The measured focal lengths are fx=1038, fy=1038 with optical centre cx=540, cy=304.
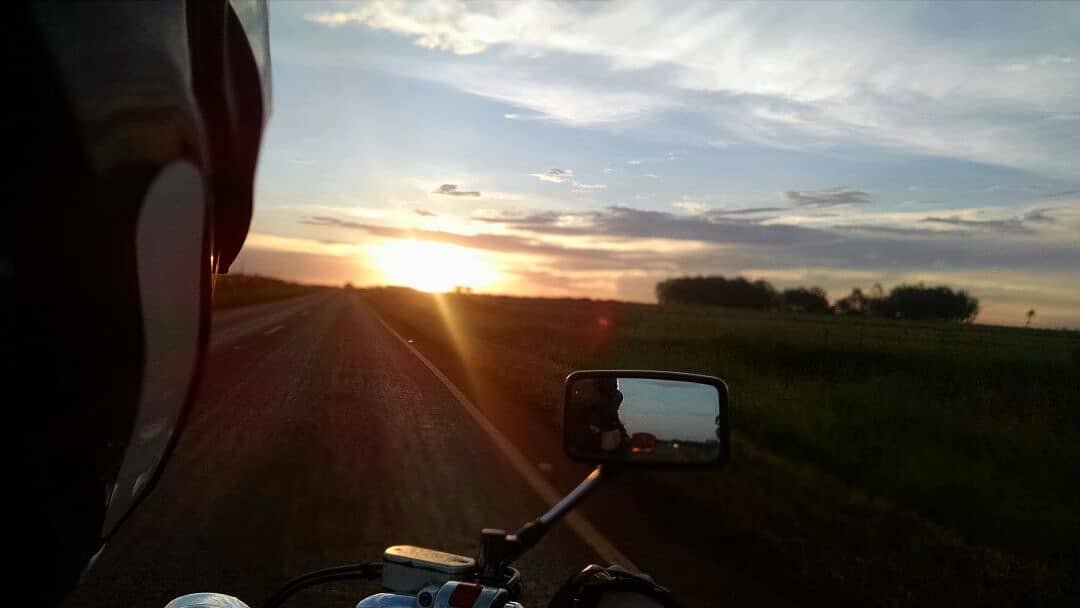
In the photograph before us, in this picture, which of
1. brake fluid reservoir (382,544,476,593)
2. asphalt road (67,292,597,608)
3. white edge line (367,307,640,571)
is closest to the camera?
brake fluid reservoir (382,544,476,593)

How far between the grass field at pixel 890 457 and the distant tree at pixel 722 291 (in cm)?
3491

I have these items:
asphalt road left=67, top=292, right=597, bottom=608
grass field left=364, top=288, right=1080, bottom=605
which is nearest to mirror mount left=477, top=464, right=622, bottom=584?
asphalt road left=67, top=292, right=597, bottom=608

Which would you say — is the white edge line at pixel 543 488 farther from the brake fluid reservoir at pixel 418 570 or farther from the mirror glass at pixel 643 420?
the brake fluid reservoir at pixel 418 570

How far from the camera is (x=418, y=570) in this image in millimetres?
2133

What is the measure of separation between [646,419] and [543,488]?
238 inches

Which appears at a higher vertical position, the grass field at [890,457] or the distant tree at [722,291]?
the distant tree at [722,291]

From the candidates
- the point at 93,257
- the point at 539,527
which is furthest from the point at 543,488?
the point at 93,257

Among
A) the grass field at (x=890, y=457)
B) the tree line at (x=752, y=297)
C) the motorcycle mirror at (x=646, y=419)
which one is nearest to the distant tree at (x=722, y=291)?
the tree line at (x=752, y=297)

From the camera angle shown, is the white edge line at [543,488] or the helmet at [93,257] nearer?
the helmet at [93,257]

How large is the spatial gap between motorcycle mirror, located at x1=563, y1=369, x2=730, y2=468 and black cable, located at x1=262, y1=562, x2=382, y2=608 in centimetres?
52

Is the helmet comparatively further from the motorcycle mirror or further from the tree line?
the tree line

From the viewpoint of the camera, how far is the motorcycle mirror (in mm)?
2295

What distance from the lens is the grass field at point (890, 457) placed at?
6.41 m

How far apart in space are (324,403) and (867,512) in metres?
6.78
